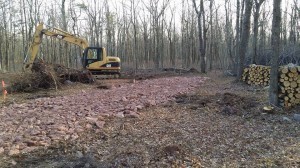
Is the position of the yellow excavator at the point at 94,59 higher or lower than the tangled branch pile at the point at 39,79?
higher

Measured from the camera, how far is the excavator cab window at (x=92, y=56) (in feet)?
55.3

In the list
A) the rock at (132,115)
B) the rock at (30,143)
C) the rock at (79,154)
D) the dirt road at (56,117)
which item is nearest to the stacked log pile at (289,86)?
the dirt road at (56,117)

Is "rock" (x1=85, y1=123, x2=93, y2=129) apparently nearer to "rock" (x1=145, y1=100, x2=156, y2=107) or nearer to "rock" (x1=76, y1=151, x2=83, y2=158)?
"rock" (x1=76, y1=151, x2=83, y2=158)

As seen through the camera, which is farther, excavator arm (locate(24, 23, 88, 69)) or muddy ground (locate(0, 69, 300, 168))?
excavator arm (locate(24, 23, 88, 69))

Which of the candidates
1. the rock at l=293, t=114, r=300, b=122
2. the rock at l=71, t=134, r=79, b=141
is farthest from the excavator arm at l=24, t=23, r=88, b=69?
the rock at l=293, t=114, r=300, b=122

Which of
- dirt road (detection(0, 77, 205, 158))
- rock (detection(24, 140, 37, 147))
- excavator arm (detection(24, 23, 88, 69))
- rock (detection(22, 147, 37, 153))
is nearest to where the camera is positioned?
rock (detection(22, 147, 37, 153))

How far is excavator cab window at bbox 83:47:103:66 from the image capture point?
16.9 meters

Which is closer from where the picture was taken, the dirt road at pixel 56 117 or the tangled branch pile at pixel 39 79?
the dirt road at pixel 56 117

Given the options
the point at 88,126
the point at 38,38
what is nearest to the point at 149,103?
the point at 88,126

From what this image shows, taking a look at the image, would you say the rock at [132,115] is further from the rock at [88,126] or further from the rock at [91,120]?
the rock at [88,126]

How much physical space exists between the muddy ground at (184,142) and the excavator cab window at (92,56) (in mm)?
10156

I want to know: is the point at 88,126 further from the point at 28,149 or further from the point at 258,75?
the point at 258,75

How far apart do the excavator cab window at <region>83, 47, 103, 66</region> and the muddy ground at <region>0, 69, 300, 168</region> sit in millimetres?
10156

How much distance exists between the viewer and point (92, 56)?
17.0 metres
